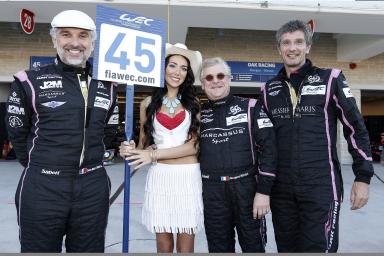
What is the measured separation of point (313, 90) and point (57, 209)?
165 centimetres

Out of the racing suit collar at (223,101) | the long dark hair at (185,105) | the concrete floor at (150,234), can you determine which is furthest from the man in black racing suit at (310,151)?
the concrete floor at (150,234)

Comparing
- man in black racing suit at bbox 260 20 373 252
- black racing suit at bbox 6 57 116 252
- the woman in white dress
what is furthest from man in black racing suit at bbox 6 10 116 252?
man in black racing suit at bbox 260 20 373 252

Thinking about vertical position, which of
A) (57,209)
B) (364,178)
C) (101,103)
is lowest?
(57,209)

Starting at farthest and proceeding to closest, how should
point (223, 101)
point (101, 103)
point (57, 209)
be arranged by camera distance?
1. point (223, 101)
2. point (101, 103)
3. point (57, 209)

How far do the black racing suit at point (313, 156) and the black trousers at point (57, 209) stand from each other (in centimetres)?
114

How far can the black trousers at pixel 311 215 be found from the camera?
1.97 m

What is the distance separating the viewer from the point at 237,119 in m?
2.17

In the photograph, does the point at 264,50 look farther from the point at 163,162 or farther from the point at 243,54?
the point at 163,162

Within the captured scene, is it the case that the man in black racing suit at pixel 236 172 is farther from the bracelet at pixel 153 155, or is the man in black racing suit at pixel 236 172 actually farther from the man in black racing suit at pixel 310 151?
the bracelet at pixel 153 155

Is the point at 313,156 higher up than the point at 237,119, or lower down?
lower down

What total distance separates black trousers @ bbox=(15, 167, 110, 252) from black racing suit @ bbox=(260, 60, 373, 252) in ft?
3.75

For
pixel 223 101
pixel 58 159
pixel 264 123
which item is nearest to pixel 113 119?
pixel 58 159

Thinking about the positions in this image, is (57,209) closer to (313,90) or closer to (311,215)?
(311,215)

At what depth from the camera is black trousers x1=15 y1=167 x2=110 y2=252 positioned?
1.77 m
